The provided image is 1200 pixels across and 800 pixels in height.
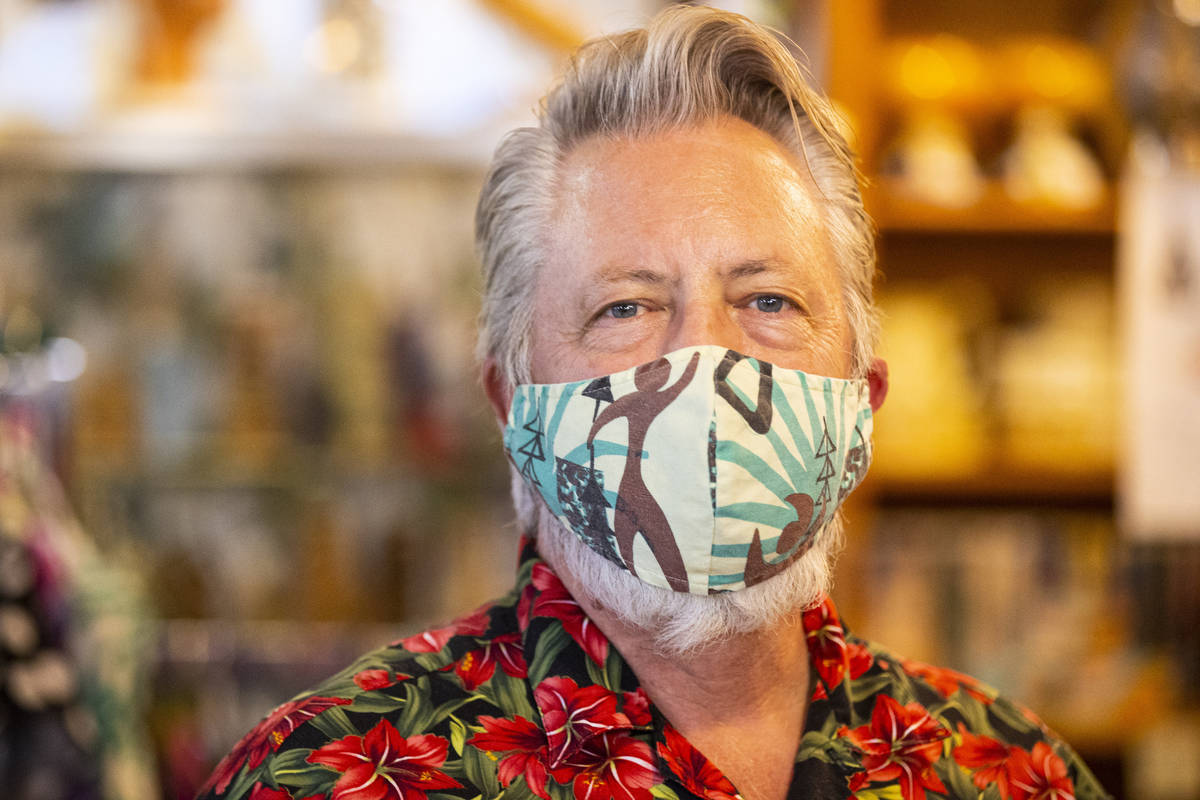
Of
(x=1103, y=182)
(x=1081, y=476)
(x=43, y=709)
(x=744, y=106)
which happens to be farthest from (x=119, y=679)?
(x=1103, y=182)

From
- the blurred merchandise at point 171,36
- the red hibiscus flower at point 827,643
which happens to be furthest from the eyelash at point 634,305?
the blurred merchandise at point 171,36

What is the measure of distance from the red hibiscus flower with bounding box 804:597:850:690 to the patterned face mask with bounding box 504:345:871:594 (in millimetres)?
156

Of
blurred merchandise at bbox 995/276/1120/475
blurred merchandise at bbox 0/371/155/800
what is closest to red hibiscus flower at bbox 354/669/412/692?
blurred merchandise at bbox 0/371/155/800

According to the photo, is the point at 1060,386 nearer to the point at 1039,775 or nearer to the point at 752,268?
the point at 1039,775

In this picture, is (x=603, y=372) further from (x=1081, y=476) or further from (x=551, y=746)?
(x=1081, y=476)

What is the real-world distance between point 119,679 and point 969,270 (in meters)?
1.87

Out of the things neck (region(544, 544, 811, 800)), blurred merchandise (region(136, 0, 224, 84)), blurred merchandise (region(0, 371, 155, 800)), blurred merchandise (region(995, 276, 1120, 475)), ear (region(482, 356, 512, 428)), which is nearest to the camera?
neck (region(544, 544, 811, 800))

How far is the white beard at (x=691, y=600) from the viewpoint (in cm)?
93

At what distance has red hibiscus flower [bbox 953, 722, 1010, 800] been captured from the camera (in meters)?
1.08

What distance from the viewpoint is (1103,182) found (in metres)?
2.37

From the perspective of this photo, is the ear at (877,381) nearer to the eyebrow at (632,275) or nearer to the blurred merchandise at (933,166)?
the eyebrow at (632,275)

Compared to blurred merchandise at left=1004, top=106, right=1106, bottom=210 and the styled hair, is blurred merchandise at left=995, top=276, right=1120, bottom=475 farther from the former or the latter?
the styled hair

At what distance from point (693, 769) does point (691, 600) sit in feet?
0.46

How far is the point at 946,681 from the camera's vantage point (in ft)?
3.85
